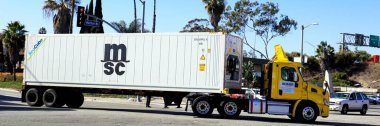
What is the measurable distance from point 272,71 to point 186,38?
145 inches

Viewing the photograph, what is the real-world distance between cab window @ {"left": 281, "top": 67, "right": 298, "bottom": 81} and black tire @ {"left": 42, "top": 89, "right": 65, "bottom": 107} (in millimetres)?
10325

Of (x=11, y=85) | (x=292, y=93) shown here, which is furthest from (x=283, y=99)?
(x=11, y=85)

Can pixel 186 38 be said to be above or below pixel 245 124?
above

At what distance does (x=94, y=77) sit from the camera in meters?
23.8

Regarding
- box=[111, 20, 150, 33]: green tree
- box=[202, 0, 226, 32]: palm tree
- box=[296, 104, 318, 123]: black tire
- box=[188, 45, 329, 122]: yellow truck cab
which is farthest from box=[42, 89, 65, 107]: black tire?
box=[202, 0, 226, 32]: palm tree

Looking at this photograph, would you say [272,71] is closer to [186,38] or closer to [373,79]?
[186,38]

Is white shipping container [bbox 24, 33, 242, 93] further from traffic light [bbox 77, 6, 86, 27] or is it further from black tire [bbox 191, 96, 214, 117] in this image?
traffic light [bbox 77, 6, 86, 27]

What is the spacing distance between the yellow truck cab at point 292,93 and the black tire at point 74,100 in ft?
31.6

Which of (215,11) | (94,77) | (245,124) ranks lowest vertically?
(245,124)

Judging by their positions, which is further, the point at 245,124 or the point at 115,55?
the point at 115,55

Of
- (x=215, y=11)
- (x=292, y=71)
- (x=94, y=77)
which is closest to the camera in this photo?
(x=292, y=71)

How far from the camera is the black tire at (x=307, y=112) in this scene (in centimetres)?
2070

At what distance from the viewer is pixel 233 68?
21875 mm

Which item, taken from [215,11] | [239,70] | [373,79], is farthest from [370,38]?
[239,70]
